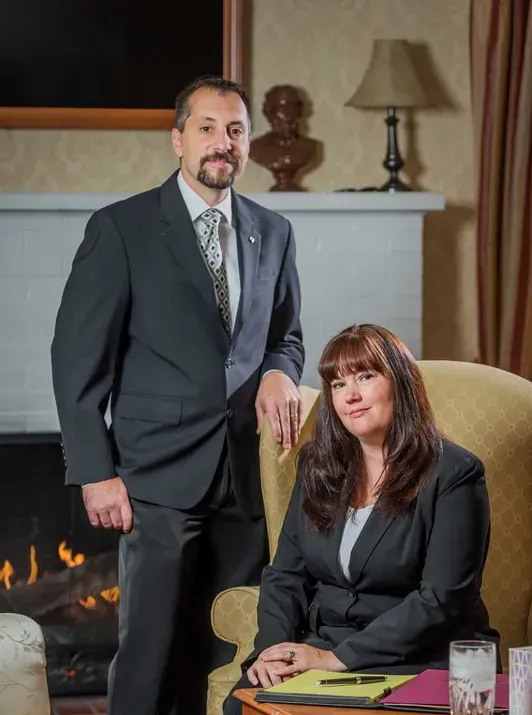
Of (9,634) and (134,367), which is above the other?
(134,367)

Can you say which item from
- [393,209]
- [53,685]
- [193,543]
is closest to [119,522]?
[193,543]

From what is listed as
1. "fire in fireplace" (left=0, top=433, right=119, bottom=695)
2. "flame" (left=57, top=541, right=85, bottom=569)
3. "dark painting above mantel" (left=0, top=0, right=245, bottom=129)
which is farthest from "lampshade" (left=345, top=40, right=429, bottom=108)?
"flame" (left=57, top=541, right=85, bottom=569)

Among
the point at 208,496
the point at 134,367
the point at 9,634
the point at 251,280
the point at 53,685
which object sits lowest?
the point at 53,685

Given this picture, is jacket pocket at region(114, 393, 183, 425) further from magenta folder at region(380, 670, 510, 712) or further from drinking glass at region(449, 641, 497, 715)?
drinking glass at region(449, 641, 497, 715)

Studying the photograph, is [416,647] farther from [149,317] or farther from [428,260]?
[428,260]

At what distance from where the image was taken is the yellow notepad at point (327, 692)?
5.71ft

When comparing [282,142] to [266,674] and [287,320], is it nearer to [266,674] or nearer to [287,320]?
[287,320]

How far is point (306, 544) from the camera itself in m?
2.24

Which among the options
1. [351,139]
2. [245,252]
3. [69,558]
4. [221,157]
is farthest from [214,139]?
[69,558]

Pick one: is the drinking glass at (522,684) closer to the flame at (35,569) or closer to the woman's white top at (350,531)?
the woman's white top at (350,531)

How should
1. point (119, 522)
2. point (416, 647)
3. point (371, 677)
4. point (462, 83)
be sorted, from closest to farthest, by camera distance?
point (371, 677) → point (416, 647) → point (119, 522) → point (462, 83)

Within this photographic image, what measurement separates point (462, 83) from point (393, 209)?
565mm

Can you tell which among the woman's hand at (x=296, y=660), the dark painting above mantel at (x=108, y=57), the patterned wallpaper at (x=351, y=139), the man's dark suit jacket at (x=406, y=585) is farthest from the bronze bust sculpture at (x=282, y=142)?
the woman's hand at (x=296, y=660)

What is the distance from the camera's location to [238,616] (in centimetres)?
248
